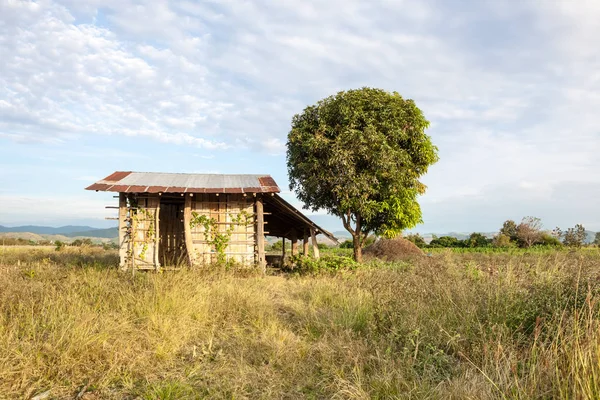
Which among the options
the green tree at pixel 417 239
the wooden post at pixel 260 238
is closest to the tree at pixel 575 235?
the green tree at pixel 417 239

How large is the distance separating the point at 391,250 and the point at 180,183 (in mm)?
13336

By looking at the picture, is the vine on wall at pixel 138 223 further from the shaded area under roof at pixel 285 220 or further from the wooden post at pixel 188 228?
the shaded area under roof at pixel 285 220

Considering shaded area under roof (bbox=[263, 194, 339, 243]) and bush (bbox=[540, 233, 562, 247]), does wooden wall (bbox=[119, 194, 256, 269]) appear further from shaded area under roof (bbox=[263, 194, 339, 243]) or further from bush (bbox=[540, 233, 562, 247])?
bush (bbox=[540, 233, 562, 247])

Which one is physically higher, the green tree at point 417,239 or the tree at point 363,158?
the tree at point 363,158

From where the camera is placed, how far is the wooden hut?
12.8 meters

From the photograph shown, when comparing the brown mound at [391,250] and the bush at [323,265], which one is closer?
the bush at [323,265]

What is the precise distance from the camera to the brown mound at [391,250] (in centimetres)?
2186

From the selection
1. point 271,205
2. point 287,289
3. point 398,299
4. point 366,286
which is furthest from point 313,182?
point 398,299

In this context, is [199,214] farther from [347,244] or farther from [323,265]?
[347,244]

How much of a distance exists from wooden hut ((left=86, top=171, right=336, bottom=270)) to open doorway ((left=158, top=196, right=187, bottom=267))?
5.67 feet

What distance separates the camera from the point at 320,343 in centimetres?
521

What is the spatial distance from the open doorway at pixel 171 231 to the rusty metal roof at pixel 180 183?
149 cm

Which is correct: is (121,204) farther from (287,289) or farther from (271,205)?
(287,289)

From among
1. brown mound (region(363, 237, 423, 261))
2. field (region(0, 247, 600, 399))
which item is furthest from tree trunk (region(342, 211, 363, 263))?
field (region(0, 247, 600, 399))
